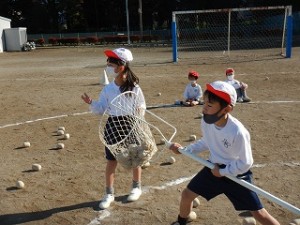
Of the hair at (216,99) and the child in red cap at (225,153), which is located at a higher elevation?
the hair at (216,99)

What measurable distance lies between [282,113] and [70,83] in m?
8.03

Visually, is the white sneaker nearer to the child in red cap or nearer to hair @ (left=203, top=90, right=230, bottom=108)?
the child in red cap

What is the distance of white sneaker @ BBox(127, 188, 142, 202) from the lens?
15.9ft

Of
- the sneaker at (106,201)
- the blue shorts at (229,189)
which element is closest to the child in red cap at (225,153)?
the blue shorts at (229,189)

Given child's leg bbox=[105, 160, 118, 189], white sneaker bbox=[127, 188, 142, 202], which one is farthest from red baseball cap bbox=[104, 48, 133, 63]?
white sneaker bbox=[127, 188, 142, 202]

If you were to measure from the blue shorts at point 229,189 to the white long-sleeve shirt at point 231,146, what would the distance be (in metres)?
0.17

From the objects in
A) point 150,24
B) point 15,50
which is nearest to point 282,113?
point 15,50

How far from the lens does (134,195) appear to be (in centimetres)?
488

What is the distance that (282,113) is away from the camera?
873 centimetres

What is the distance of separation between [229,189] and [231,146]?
1.36 feet

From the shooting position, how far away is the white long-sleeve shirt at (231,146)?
11.0 feet

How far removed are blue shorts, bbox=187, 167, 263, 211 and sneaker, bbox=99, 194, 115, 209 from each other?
1.30 metres

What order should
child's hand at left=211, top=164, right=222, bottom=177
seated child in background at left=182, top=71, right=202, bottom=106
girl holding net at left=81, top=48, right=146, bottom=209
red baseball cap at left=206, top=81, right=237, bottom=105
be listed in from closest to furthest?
red baseball cap at left=206, top=81, right=237, bottom=105, child's hand at left=211, top=164, right=222, bottom=177, girl holding net at left=81, top=48, right=146, bottom=209, seated child in background at left=182, top=71, right=202, bottom=106

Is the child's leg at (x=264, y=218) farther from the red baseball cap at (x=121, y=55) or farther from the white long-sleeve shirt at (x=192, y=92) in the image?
the white long-sleeve shirt at (x=192, y=92)
